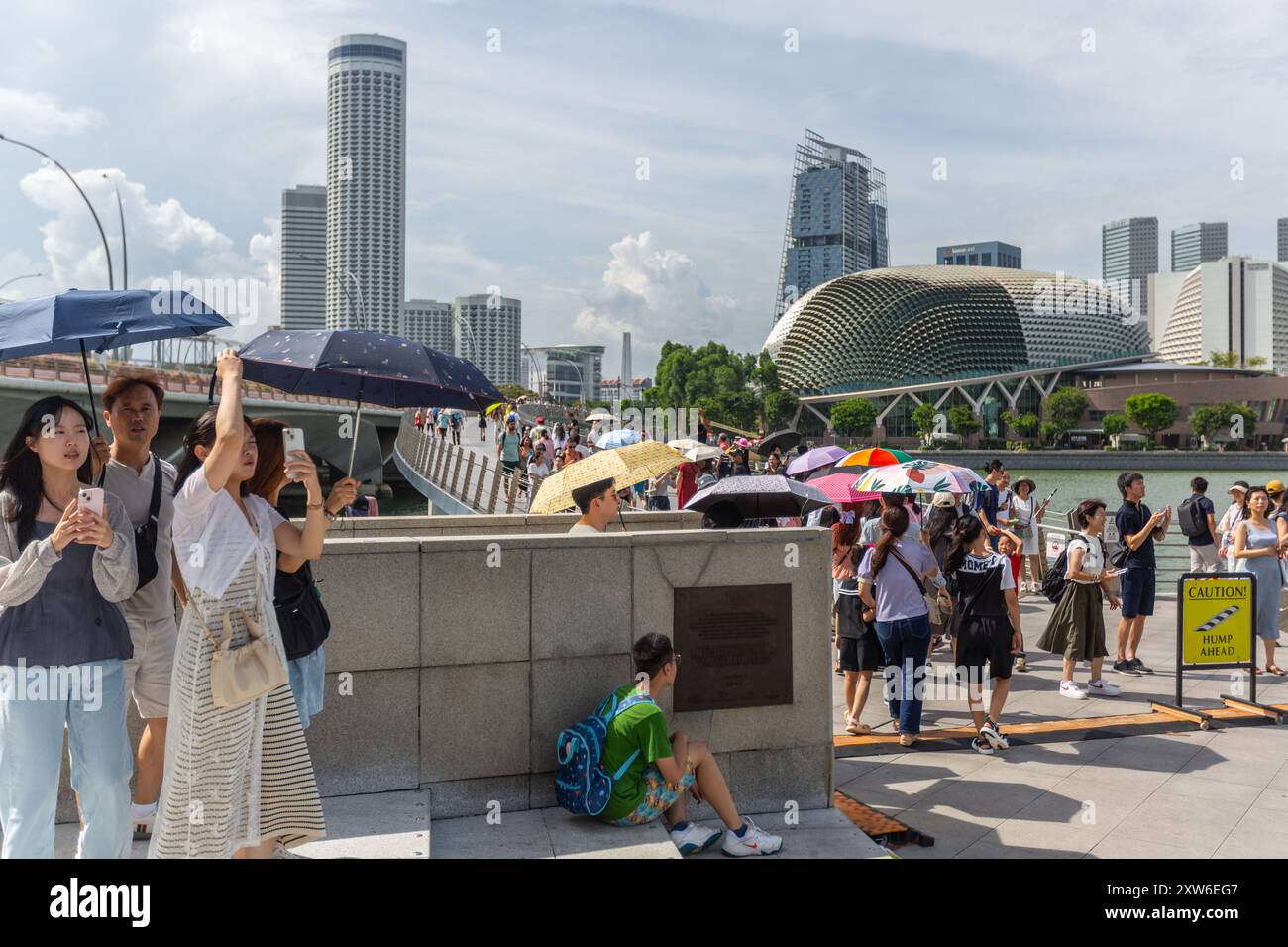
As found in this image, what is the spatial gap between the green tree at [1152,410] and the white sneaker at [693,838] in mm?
118056

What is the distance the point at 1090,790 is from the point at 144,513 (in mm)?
5594

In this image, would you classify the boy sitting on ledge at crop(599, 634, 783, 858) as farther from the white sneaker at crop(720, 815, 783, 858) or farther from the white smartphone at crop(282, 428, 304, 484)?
the white smartphone at crop(282, 428, 304, 484)

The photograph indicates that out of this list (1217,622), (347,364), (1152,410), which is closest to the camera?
(347,364)

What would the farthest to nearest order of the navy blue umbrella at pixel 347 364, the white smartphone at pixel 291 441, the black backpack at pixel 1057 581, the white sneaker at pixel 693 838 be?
the black backpack at pixel 1057 581 < the navy blue umbrella at pixel 347 364 < the white sneaker at pixel 693 838 < the white smartphone at pixel 291 441

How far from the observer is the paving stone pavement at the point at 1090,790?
18.2ft

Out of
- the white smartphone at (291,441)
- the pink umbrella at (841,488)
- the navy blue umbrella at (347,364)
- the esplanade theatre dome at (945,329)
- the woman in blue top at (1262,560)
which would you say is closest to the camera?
the white smartphone at (291,441)

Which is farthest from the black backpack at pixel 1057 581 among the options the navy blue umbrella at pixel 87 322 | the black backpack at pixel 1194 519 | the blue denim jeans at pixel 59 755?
the blue denim jeans at pixel 59 755

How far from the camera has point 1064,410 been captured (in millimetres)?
117750

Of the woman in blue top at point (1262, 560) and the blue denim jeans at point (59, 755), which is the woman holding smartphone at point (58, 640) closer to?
the blue denim jeans at point (59, 755)

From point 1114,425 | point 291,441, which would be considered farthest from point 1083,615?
point 1114,425

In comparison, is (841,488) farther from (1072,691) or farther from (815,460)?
(1072,691)

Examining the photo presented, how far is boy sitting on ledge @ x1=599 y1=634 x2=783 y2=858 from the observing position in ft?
16.0

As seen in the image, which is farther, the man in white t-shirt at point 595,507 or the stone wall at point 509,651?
the man in white t-shirt at point 595,507
